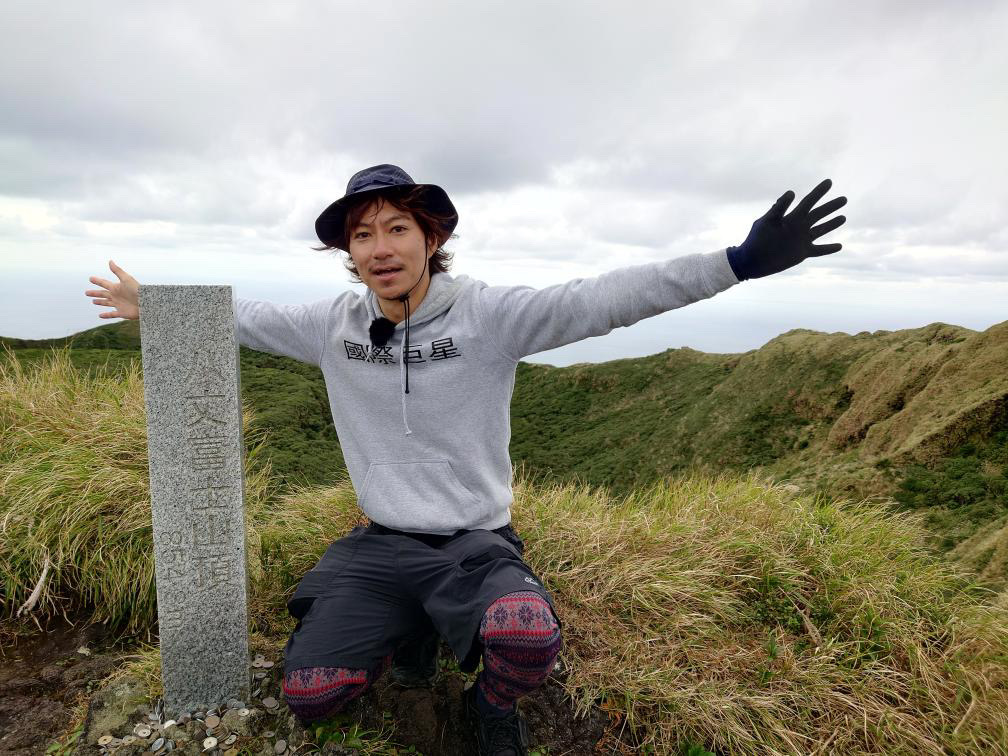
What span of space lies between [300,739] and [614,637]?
1715mm

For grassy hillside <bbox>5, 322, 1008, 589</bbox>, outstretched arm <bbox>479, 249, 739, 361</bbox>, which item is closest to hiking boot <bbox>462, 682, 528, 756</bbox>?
outstretched arm <bbox>479, 249, 739, 361</bbox>

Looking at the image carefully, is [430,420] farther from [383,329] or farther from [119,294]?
[119,294]

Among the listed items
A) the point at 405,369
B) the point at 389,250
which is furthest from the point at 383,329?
the point at 389,250

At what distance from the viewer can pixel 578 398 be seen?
97.9ft

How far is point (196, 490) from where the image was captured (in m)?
3.25

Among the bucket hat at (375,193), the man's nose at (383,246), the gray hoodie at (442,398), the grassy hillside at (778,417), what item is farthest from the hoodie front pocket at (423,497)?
the grassy hillside at (778,417)

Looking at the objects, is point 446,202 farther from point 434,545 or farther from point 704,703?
point 704,703

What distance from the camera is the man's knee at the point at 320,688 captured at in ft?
9.57

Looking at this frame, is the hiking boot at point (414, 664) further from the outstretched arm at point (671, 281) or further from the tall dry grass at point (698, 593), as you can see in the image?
the outstretched arm at point (671, 281)

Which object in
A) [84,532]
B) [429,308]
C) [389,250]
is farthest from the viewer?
[84,532]

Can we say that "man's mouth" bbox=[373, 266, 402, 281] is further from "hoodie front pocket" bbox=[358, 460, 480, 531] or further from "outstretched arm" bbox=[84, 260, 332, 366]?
"hoodie front pocket" bbox=[358, 460, 480, 531]

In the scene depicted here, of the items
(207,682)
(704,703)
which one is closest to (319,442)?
(207,682)

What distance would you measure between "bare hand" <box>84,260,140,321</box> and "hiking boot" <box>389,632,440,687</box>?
2.22m

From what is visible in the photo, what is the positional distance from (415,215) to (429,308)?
468mm
